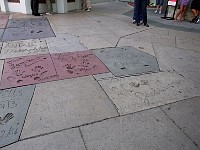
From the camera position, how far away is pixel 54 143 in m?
2.54

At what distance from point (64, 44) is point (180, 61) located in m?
3.11

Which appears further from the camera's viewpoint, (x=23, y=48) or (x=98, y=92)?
(x=23, y=48)

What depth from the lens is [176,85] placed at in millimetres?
3920

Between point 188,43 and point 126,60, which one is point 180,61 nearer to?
point 126,60

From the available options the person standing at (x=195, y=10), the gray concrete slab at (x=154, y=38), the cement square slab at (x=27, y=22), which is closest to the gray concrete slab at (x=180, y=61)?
the gray concrete slab at (x=154, y=38)

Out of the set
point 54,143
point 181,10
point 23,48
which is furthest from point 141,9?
point 54,143

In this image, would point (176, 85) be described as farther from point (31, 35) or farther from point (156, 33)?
point (31, 35)

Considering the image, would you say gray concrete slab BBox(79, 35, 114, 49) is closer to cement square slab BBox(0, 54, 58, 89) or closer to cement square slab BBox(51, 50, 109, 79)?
cement square slab BBox(51, 50, 109, 79)

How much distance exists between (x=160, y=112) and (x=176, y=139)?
566mm

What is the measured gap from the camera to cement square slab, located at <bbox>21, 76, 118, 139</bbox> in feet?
9.30

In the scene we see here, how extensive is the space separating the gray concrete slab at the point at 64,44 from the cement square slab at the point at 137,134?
3028 mm

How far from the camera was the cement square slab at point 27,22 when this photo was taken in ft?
25.6

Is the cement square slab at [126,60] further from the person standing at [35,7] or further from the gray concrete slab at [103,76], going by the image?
the person standing at [35,7]

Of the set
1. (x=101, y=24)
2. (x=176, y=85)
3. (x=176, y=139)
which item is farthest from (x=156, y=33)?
(x=176, y=139)
